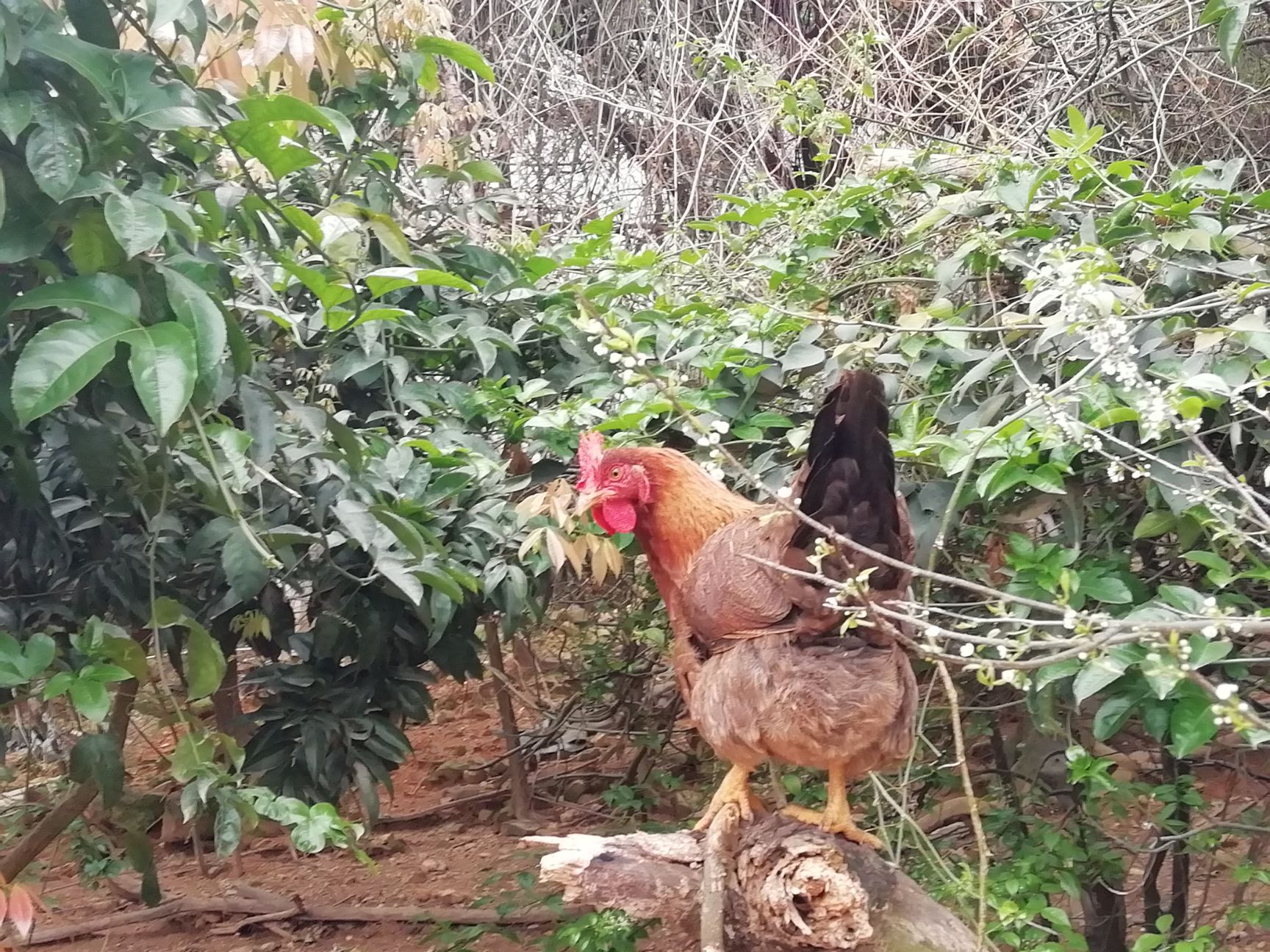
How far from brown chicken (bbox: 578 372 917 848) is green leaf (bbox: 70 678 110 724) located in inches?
36.8

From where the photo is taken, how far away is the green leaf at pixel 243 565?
5.28ft

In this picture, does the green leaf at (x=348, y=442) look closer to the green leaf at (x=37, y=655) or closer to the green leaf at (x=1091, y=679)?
the green leaf at (x=37, y=655)

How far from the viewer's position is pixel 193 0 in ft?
3.60

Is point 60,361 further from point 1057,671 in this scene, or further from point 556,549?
point 1057,671

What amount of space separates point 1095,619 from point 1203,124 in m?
2.88

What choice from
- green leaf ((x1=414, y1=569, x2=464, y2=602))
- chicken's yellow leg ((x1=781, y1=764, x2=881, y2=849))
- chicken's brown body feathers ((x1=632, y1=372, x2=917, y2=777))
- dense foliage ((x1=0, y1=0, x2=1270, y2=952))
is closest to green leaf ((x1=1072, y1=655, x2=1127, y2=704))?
dense foliage ((x1=0, y1=0, x2=1270, y2=952))

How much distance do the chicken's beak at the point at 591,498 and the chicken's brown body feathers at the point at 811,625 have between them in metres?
0.24

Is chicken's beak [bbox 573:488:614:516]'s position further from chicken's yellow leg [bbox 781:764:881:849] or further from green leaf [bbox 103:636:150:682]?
green leaf [bbox 103:636:150:682]

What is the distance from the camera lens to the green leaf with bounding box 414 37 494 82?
1.98 meters

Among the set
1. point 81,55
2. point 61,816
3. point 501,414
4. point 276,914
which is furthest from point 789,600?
point 276,914

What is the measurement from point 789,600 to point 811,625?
65 millimetres

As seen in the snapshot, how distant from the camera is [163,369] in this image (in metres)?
0.96

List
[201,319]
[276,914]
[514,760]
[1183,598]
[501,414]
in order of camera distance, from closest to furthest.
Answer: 1. [201,319]
2. [1183,598]
3. [501,414]
4. [276,914]
5. [514,760]

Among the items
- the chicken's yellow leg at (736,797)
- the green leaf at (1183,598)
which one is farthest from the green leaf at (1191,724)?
the chicken's yellow leg at (736,797)
